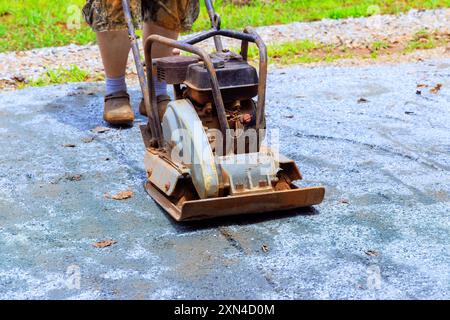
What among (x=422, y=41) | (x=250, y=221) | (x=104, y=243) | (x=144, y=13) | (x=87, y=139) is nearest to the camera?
(x=104, y=243)

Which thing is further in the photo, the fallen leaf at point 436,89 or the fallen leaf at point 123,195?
the fallen leaf at point 436,89

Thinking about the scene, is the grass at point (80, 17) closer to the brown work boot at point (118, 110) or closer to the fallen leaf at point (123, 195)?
the brown work boot at point (118, 110)

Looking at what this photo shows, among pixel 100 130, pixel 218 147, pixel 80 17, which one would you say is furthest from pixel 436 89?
pixel 80 17

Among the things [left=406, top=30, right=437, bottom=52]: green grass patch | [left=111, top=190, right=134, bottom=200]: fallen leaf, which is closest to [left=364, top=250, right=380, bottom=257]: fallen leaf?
[left=111, top=190, right=134, bottom=200]: fallen leaf

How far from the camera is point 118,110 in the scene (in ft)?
15.4

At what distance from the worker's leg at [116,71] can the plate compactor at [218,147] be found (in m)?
1.19

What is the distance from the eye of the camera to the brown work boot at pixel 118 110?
4.70 metres

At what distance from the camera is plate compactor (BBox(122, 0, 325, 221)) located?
3137 mm

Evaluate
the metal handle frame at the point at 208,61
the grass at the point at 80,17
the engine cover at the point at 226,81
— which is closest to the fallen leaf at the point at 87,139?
the metal handle frame at the point at 208,61

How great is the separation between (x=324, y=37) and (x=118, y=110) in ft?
13.0

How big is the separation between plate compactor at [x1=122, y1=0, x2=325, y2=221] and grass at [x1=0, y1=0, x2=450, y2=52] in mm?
4754

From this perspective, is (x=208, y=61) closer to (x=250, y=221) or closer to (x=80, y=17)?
(x=250, y=221)
